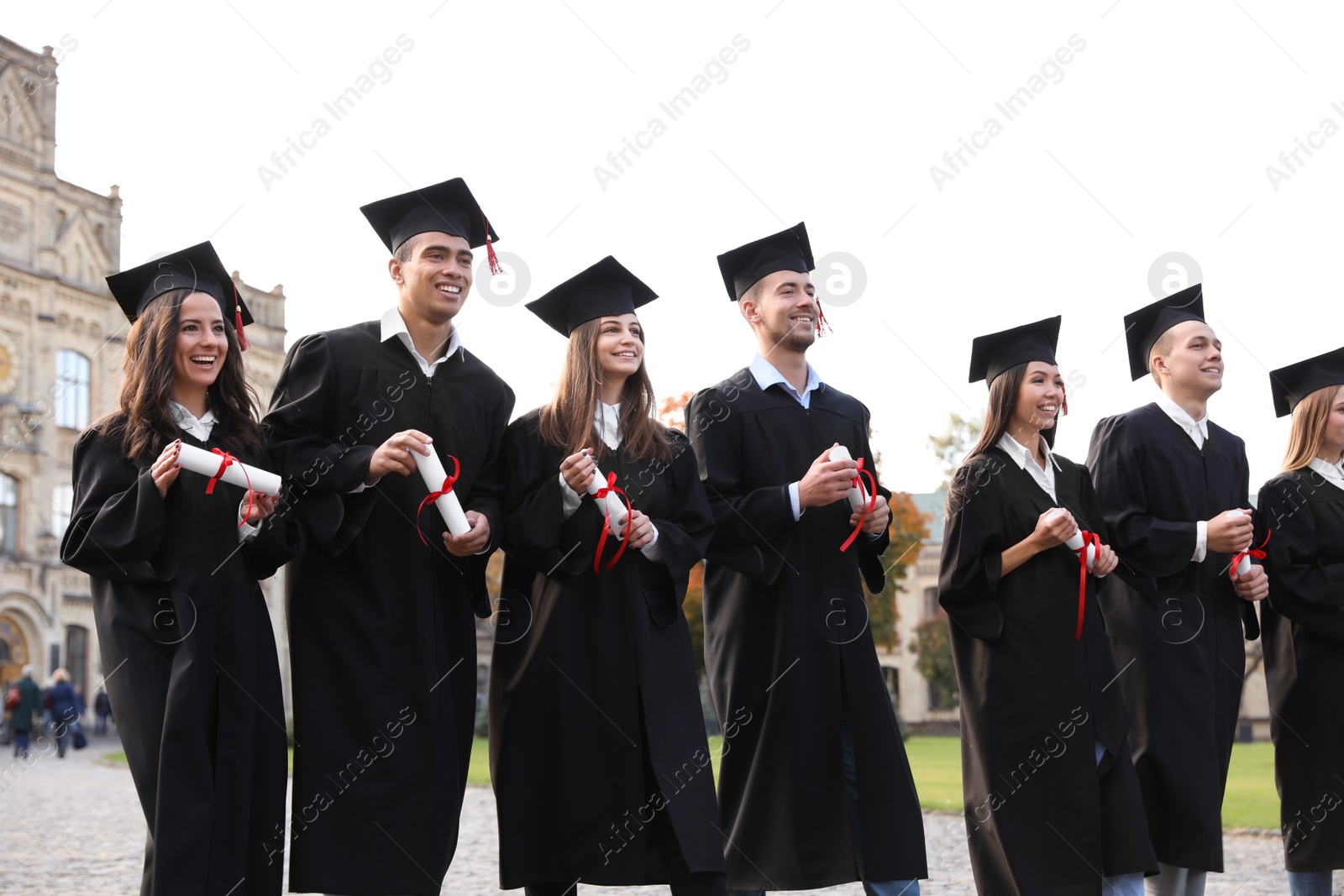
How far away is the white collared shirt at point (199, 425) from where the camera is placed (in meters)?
4.65

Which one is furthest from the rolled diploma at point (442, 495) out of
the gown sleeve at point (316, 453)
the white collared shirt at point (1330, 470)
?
the white collared shirt at point (1330, 470)

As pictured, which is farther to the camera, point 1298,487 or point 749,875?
point 1298,487

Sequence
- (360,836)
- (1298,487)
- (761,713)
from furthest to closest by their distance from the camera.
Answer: (1298,487)
(761,713)
(360,836)

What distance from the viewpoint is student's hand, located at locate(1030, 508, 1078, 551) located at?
5.28 metres

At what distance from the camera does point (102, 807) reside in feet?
50.5

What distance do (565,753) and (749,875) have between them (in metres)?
0.97

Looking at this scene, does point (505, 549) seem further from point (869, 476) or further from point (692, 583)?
point (692, 583)

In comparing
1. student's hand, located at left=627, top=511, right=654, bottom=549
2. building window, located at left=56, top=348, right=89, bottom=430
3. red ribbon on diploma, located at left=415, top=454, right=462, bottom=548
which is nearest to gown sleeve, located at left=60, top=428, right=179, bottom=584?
red ribbon on diploma, located at left=415, top=454, right=462, bottom=548

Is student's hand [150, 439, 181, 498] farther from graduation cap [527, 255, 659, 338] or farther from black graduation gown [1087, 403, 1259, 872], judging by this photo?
black graduation gown [1087, 403, 1259, 872]

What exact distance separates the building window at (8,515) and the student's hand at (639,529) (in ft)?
127

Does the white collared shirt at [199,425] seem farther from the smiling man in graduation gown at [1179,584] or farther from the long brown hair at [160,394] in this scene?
the smiling man in graduation gown at [1179,584]

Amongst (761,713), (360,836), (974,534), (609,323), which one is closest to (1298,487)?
(974,534)

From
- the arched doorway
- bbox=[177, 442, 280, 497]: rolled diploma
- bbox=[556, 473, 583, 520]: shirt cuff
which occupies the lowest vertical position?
the arched doorway

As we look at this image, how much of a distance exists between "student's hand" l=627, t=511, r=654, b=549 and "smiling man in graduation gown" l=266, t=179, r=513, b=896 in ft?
1.74
